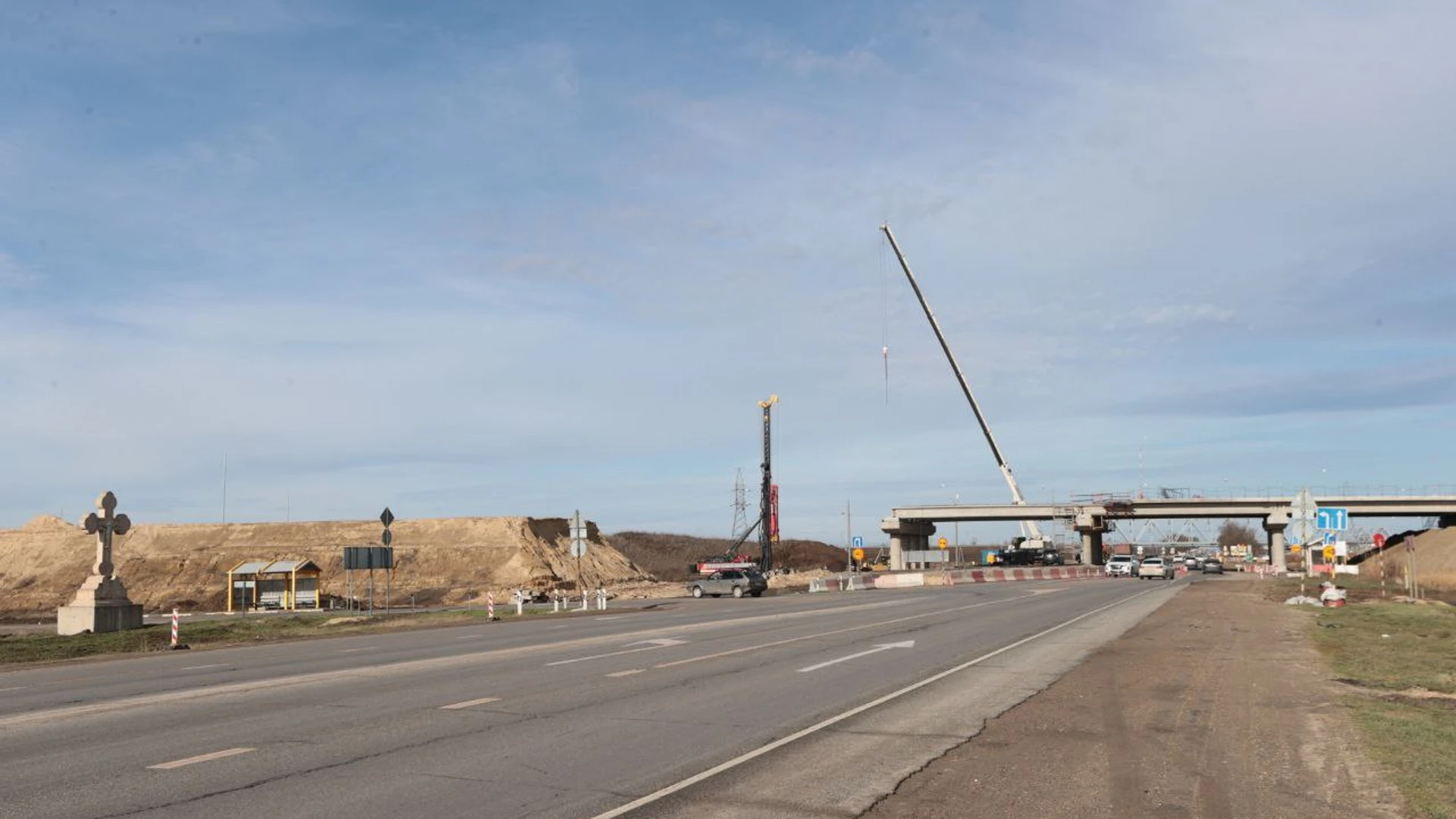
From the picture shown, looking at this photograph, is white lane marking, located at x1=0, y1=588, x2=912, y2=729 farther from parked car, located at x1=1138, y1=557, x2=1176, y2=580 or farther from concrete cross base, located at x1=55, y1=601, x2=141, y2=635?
parked car, located at x1=1138, y1=557, x2=1176, y2=580

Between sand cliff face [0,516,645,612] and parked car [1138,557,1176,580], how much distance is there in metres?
35.8

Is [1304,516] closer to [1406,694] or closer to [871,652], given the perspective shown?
[871,652]

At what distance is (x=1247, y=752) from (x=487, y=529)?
7365 centimetres

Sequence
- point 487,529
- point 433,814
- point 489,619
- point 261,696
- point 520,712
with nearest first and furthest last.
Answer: point 433,814 < point 520,712 < point 261,696 < point 489,619 < point 487,529

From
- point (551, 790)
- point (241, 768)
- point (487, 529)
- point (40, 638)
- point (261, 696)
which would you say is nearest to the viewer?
point (551, 790)

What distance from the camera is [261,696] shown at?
14812mm

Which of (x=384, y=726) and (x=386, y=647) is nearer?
(x=384, y=726)

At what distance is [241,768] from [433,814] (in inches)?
103

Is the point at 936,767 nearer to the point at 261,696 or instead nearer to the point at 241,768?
the point at 241,768

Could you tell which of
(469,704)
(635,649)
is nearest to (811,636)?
(635,649)

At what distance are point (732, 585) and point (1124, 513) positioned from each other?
60.6 metres

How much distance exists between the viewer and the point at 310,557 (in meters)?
81.6

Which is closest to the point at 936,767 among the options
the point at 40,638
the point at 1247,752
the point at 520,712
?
the point at 1247,752

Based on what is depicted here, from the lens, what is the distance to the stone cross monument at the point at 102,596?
31.5 metres
